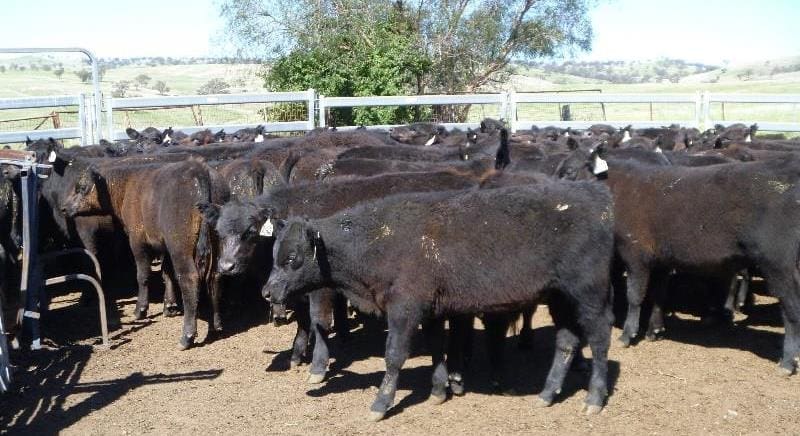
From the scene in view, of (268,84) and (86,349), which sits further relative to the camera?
(268,84)

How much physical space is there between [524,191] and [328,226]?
5.01 feet

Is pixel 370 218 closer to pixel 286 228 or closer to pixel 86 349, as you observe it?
pixel 286 228

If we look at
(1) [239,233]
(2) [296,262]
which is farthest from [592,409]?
(1) [239,233]

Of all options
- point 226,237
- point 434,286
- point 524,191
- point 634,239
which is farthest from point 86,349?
point 634,239

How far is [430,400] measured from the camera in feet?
21.6

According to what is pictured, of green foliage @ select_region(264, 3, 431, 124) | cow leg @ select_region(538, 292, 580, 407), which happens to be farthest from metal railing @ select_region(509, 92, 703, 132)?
cow leg @ select_region(538, 292, 580, 407)

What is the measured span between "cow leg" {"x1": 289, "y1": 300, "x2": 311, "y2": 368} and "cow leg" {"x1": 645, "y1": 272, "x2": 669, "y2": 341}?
3.36 meters

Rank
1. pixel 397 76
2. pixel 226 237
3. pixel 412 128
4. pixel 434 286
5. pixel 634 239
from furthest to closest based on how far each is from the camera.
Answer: pixel 397 76
pixel 412 128
pixel 634 239
pixel 226 237
pixel 434 286

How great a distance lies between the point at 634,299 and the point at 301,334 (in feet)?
10.6

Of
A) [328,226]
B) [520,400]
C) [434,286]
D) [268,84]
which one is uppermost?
[268,84]

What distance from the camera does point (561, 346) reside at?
21.1 feet

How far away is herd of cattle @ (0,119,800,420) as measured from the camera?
607cm

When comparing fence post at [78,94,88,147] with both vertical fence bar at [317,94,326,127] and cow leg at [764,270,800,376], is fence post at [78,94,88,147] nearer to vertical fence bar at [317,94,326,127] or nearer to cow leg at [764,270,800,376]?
vertical fence bar at [317,94,326,127]

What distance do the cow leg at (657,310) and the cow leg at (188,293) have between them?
4534 mm
